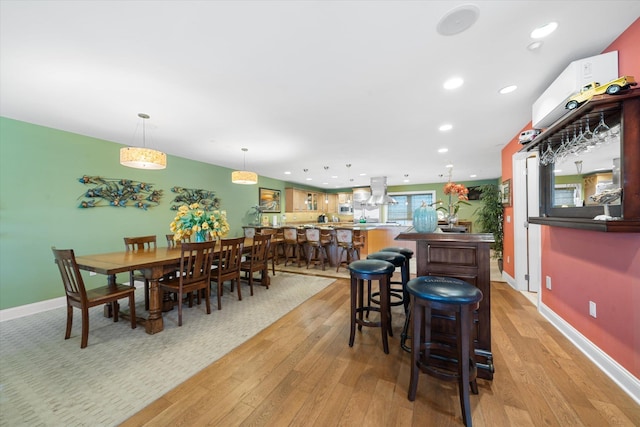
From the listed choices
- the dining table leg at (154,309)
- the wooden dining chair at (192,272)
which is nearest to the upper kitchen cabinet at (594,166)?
the wooden dining chair at (192,272)

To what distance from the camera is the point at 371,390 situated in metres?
1.65

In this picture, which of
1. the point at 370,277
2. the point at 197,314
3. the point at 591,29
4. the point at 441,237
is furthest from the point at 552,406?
the point at 197,314

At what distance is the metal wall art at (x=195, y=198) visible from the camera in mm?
4910

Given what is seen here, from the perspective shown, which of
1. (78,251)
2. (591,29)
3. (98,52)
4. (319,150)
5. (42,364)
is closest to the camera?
(591,29)

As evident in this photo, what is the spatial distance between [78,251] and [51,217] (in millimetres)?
585

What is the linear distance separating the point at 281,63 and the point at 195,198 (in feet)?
13.8

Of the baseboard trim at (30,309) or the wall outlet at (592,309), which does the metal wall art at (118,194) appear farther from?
the wall outlet at (592,309)

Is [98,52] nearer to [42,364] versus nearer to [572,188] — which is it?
[42,364]

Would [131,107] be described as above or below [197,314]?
above

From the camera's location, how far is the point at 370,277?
2090mm

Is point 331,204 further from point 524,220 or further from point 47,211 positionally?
point 47,211

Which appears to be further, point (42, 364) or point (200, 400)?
point (42, 364)

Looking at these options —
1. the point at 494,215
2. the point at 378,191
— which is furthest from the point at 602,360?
the point at 378,191

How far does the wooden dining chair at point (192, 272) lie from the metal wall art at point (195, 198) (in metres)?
2.48
